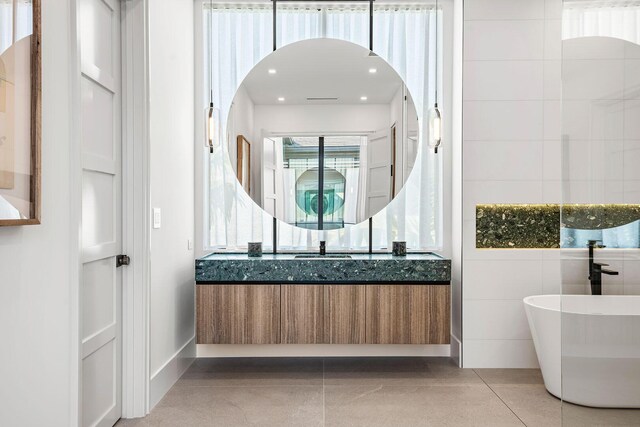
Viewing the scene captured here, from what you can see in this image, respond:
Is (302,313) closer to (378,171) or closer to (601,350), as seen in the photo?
(378,171)

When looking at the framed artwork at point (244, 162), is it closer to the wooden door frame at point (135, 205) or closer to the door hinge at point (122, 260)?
the wooden door frame at point (135, 205)

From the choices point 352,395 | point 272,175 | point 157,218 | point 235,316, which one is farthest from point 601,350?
point 272,175

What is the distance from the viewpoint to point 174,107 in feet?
11.0

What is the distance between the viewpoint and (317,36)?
3.95 m

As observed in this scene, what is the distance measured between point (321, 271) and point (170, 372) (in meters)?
1.24

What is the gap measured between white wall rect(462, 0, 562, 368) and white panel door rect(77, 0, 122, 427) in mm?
2480

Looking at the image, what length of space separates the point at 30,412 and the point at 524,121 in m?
3.60

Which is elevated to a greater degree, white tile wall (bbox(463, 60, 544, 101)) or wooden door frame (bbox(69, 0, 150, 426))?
white tile wall (bbox(463, 60, 544, 101))

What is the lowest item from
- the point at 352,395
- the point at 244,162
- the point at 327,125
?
the point at 352,395

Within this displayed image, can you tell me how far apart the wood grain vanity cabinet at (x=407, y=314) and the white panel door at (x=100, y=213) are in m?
1.70

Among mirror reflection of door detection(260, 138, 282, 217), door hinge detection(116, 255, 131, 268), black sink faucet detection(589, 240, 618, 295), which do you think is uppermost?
mirror reflection of door detection(260, 138, 282, 217)

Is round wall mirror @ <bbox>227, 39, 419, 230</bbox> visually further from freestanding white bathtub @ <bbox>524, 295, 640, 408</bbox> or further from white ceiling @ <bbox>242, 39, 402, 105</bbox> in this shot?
freestanding white bathtub @ <bbox>524, 295, 640, 408</bbox>

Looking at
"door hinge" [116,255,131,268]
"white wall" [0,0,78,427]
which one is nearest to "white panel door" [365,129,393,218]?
"door hinge" [116,255,131,268]

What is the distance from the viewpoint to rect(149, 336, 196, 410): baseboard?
2.92 m
